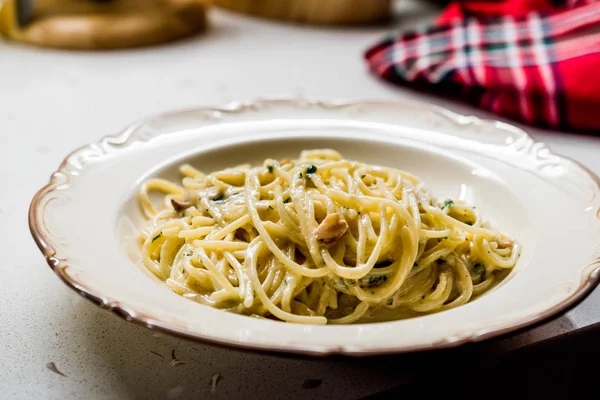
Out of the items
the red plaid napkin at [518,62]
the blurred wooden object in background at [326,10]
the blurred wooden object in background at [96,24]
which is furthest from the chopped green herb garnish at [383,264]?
the blurred wooden object in background at [326,10]

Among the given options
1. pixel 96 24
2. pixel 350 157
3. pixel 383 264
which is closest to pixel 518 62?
pixel 350 157

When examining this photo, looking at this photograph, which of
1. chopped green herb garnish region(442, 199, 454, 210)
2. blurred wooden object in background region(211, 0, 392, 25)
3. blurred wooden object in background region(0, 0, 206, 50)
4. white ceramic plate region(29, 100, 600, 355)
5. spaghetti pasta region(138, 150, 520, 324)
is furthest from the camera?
blurred wooden object in background region(211, 0, 392, 25)

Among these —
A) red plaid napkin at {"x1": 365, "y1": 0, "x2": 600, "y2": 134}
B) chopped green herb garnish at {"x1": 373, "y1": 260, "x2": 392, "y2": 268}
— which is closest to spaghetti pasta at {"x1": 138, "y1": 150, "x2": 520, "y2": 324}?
chopped green herb garnish at {"x1": 373, "y1": 260, "x2": 392, "y2": 268}

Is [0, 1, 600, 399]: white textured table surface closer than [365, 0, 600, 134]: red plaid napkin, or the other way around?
[0, 1, 600, 399]: white textured table surface

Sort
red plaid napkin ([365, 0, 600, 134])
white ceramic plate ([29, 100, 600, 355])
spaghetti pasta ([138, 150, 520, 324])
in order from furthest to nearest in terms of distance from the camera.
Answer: red plaid napkin ([365, 0, 600, 134]) → spaghetti pasta ([138, 150, 520, 324]) → white ceramic plate ([29, 100, 600, 355])

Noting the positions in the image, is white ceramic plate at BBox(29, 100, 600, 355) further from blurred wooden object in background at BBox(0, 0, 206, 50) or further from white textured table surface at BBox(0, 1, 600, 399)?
blurred wooden object in background at BBox(0, 0, 206, 50)

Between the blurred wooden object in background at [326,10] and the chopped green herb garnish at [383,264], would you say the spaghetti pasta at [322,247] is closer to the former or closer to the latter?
the chopped green herb garnish at [383,264]

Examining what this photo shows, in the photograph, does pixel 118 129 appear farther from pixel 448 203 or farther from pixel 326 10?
pixel 326 10

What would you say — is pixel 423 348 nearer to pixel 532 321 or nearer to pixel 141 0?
pixel 532 321
